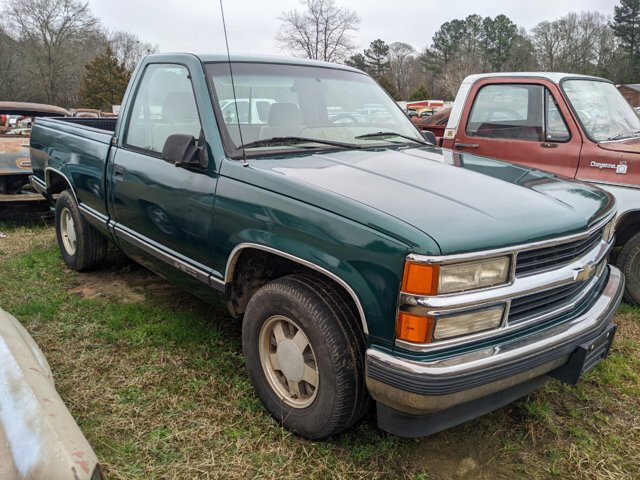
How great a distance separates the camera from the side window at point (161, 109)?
3.26m

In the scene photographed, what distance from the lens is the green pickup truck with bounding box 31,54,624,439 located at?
6.73 ft

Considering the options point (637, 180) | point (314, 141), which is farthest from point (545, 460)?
point (637, 180)

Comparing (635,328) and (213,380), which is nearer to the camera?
(213,380)

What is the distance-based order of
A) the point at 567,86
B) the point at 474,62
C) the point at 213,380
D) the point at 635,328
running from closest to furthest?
the point at 213,380 → the point at 635,328 → the point at 567,86 → the point at 474,62

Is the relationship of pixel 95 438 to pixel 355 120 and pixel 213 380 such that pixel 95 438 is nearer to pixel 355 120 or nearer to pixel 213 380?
pixel 213 380

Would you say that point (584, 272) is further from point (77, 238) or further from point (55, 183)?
point (55, 183)

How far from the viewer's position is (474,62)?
168 ft

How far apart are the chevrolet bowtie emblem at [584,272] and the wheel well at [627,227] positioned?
1911 mm

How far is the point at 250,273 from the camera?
2932 mm

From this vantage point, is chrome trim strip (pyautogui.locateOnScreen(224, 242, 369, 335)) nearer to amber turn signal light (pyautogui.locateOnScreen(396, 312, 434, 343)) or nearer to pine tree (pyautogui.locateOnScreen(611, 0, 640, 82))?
amber turn signal light (pyautogui.locateOnScreen(396, 312, 434, 343))

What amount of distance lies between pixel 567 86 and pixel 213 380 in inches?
157

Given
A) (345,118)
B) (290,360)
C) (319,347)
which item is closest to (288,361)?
(290,360)

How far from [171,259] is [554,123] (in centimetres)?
352

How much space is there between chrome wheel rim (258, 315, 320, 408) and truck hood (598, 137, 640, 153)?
3.26 metres
